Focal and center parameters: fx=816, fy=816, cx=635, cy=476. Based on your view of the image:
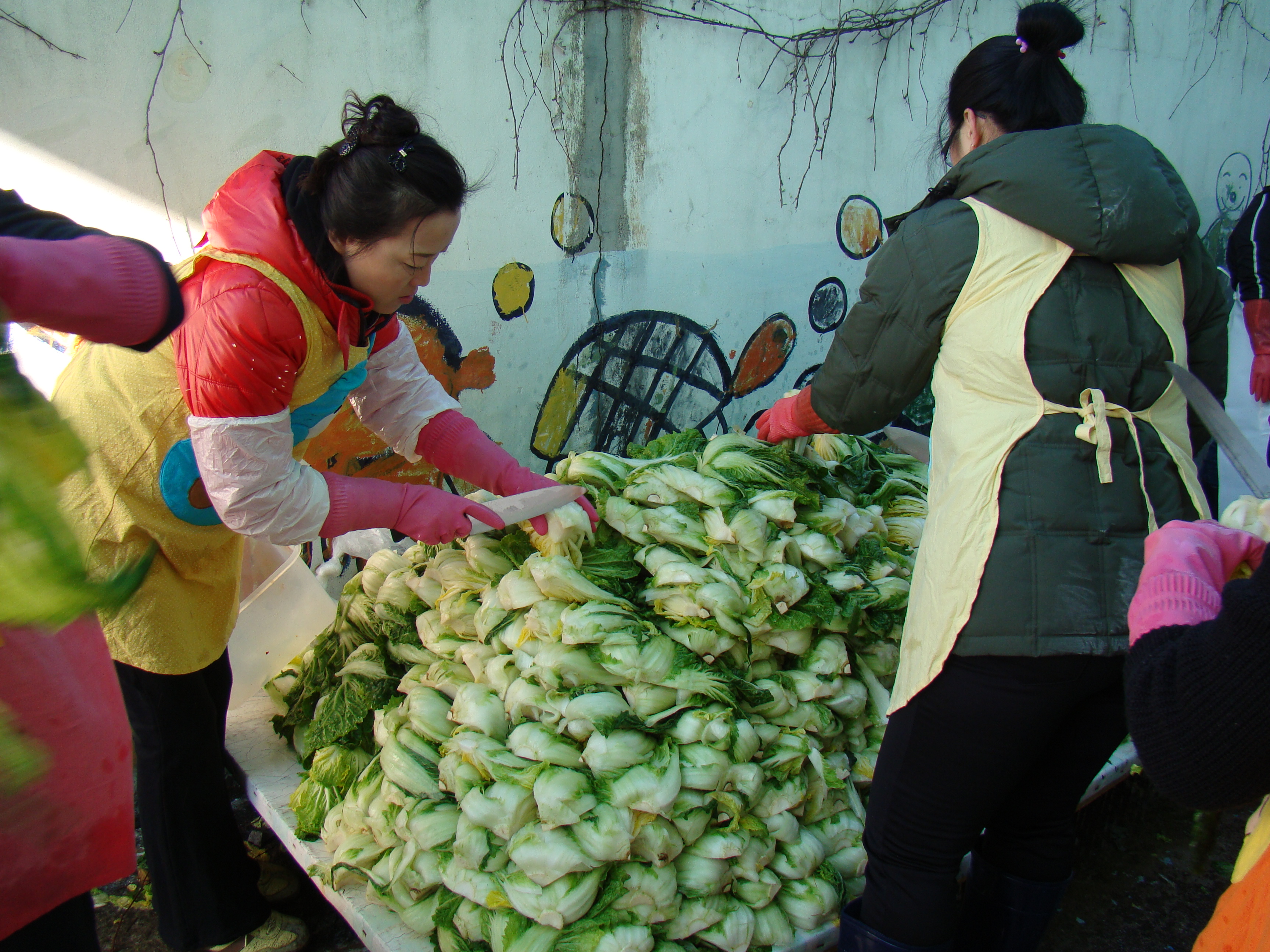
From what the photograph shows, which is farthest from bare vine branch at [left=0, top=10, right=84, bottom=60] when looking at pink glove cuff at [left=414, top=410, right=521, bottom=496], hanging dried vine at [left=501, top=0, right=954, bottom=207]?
pink glove cuff at [left=414, top=410, right=521, bottom=496]

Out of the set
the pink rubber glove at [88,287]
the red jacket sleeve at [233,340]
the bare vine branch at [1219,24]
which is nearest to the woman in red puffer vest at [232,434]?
the red jacket sleeve at [233,340]

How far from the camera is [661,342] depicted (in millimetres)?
4832

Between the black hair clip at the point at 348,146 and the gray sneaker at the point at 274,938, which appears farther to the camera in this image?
the gray sneaker at the point at 274,938

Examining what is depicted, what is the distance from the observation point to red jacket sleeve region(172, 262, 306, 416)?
1772 mm

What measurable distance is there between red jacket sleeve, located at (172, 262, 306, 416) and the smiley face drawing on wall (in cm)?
950

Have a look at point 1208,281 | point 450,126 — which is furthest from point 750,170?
point 1208,281

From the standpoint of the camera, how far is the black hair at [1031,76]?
190 centimetres

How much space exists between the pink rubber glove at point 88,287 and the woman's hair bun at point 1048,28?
187cm

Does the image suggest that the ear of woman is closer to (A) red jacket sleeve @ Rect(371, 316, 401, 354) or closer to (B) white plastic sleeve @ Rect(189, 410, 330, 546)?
(A) red jacket sleeve @ Rect(371, 316, 401, 354)

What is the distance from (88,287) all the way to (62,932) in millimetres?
1062

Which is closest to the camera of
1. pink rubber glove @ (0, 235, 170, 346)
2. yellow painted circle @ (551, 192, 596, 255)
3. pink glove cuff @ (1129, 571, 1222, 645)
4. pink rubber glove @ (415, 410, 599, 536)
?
pink rubber glove @ (0, 235, 170, 346)

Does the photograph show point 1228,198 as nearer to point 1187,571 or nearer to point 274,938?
point 1187,571

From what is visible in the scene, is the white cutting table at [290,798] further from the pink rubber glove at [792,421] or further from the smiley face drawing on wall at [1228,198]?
the smiley face drawing on wall at [1228,198]

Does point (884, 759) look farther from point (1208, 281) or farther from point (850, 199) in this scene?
point (850, 199)
